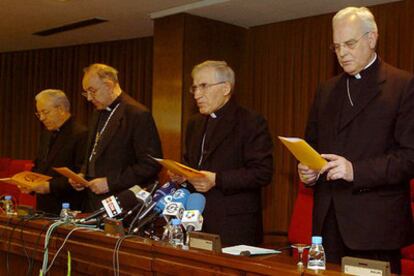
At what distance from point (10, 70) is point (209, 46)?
12.5ft

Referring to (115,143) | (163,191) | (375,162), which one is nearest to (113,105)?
(115,143)

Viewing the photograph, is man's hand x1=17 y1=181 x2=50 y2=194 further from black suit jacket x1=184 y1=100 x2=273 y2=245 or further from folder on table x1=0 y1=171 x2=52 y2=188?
black suit jacket x1=184 y1=100 x2=273 y2=245

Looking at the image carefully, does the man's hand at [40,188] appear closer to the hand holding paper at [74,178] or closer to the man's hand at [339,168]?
the hand holding paper at [74,178]

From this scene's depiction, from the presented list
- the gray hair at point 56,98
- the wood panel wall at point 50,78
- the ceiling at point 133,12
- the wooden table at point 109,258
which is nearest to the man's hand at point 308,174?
the wooden table at point 109,258

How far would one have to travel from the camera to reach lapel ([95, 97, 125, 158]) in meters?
3.29

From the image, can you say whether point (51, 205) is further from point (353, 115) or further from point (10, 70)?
point (10, 70)

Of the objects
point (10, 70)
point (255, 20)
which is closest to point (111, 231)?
point (255, 20)

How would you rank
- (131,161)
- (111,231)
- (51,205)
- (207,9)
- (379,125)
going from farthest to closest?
1. (207,9)
2. (51,205)
3. (131,161)
4. (111,231)
5. (379,125)

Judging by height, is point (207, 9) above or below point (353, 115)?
above

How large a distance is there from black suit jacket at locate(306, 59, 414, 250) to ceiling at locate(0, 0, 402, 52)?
2.75 m

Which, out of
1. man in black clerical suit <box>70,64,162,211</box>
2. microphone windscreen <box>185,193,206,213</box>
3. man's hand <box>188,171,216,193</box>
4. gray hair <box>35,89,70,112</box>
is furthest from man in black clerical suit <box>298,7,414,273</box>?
gray hair <box>35,89,70,112</box>

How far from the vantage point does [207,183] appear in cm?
262

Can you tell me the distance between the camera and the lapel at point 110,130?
3.29m

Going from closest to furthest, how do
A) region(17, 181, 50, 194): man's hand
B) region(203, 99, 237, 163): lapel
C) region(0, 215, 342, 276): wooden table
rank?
region(0, 215, 342, 276): wooden table < region(203, 99, 237, 163): lapel < region(17, 181, 50, 194): man's hand
